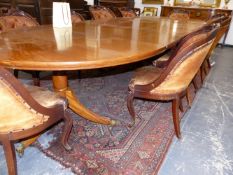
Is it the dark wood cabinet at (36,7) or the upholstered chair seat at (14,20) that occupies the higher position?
the dark wood cabinet at (36,7)

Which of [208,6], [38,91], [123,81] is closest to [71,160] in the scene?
[38,91]

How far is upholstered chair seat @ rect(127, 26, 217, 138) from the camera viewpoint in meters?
1.29

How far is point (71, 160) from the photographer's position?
140 centimetres

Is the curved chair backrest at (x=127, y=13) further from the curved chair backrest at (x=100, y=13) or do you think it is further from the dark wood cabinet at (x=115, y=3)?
the dark wood cabinet at (x=115, y=3)

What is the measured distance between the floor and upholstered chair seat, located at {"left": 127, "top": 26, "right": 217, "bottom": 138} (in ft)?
0.59

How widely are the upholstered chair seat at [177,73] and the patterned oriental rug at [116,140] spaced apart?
8.4 inches

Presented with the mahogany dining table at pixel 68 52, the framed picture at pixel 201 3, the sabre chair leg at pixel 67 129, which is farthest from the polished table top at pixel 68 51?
the framed picture at pixel 201 3

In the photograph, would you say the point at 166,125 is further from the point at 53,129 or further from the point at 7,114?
the point at 7,114

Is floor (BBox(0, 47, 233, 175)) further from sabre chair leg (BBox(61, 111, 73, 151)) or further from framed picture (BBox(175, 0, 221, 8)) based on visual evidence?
framed picture (BBox(175, 0, 221, 8))

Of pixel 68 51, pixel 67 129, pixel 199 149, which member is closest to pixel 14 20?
pixel 68 51

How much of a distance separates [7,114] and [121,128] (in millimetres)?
1015

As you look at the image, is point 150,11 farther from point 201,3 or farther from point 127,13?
point 127,13

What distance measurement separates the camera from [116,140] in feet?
5.30

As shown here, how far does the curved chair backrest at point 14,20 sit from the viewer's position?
202 centimetres
